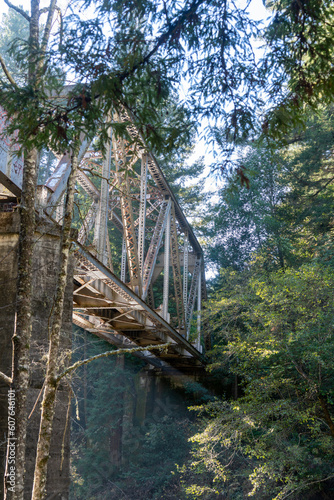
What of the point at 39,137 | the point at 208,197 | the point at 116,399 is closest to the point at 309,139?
the point at 208,197

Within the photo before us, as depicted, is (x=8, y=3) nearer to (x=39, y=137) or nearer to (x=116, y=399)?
(x=39, y=137)

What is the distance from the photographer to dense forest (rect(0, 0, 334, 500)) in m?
4.00

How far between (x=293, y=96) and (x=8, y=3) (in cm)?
370

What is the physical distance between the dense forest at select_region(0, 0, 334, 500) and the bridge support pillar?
27 centimetres

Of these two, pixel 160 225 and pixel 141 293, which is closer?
pixel 141 293

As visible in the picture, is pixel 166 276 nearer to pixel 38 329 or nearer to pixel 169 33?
pixel 38 329

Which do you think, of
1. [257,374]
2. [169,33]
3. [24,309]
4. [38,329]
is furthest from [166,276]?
[169,33]

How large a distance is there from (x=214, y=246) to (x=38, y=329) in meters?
17.8

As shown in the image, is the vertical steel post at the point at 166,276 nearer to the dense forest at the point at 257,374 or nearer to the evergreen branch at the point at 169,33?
the dense forest at the point at 257,374

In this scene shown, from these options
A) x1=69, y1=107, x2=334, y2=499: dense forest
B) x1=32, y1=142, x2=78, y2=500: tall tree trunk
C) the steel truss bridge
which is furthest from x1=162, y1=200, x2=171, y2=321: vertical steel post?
x1=32, y1=142, x2=78, y2=500: tall tree trunk

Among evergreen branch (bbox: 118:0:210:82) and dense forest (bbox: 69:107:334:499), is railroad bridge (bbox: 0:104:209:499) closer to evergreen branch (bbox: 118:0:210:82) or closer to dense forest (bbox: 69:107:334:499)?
evergreen branch (bbox: 118:0:210:82)

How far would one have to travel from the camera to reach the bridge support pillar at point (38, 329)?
5.38m

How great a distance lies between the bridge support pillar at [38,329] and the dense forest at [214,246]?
10.5 inches

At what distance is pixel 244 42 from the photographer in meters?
4.17
